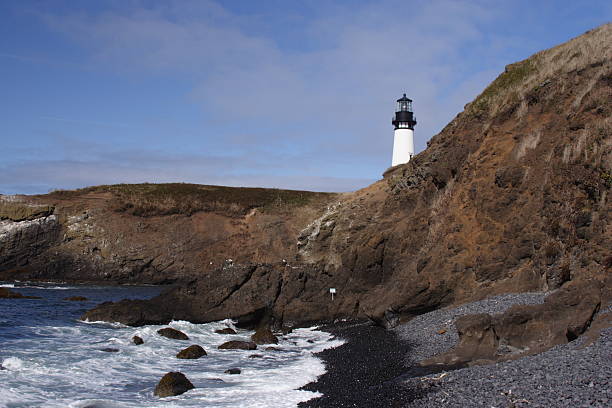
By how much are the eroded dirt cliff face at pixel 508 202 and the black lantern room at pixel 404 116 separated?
28860mm

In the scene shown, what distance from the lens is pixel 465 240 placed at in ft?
71.5

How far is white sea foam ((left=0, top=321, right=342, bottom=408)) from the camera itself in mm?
12516

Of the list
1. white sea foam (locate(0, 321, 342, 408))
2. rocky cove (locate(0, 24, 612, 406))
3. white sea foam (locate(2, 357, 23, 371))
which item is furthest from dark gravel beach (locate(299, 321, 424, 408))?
white sea foam (locate(2, 357, 23, 371))

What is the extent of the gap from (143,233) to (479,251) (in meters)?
46.6

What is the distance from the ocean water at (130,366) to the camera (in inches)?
496

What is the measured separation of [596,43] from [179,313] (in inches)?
899

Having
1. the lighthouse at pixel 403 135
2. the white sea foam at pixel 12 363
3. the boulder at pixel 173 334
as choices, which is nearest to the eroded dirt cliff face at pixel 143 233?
the lighthouse at pixel 403 135

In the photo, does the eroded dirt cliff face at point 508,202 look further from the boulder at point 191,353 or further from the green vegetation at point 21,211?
the green vegetation at point 21,211

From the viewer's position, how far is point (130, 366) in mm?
16625

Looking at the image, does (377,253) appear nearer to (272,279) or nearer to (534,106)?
(272,279)

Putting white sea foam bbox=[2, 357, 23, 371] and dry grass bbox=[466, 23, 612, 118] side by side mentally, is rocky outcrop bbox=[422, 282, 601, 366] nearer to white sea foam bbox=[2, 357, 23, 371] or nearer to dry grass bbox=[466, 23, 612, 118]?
dry grass bbox=[466, 23, 612, 118]

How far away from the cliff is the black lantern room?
23.2 meters

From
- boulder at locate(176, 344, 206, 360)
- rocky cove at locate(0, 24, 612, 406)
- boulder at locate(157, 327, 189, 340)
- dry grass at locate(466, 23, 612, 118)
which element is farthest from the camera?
dry grass at locate(466, 23, 612, 118)

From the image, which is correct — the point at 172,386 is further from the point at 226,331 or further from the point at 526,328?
the point at 226,331
